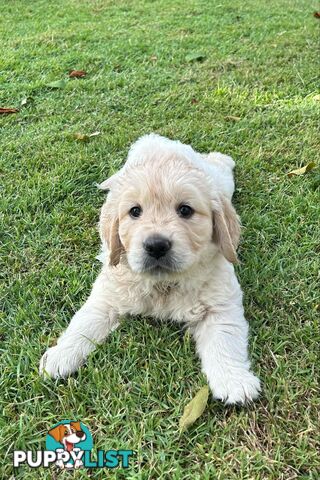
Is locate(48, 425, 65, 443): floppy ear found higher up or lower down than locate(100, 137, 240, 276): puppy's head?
lower down

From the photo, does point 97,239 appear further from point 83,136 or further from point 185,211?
point 83,136

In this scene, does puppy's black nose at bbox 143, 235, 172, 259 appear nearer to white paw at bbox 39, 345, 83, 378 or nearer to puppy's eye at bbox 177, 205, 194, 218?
puppy's eye at bbox 177, 205, 194, 218

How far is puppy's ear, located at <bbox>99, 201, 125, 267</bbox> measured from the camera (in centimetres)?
274

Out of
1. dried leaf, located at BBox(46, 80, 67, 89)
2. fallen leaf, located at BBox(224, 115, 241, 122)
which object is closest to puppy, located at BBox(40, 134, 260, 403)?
fallen leaf, located at BBox(224, 115, 241, 122)

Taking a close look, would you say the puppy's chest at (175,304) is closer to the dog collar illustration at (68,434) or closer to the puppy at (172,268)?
the puppy at (172,268)

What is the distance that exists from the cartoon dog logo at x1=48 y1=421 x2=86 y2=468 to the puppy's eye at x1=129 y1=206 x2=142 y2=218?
3.53 feet

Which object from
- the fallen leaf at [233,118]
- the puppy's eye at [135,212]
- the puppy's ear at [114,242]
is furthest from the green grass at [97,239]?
the puppy's eye at [135,212]

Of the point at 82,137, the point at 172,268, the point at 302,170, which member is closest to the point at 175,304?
the point at 172,268

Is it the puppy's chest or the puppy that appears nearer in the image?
the puppy

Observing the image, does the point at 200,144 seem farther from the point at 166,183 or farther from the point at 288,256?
the point at 166,183

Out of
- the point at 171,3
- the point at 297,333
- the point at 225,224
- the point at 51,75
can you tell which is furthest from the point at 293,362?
the point at 171,3

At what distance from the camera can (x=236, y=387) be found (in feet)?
7.67

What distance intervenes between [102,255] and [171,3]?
8.00 metres

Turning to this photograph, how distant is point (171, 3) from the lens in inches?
377
